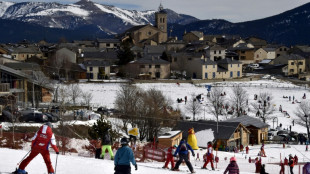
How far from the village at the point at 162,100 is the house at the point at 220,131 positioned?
0.08 m

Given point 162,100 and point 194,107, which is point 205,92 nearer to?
point 194,107

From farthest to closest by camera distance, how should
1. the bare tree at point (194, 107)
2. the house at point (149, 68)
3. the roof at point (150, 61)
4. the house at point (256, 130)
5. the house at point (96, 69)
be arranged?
the roof at point (150, 61) → the house at point (149, 68) → the house at point (96, 69) → the bare tree at point (194, 107) → the house at point (256, 130)

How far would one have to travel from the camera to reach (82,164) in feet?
41.0

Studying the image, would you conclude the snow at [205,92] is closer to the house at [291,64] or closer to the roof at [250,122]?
the roof at [250,122]

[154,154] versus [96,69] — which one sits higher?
[96,69]

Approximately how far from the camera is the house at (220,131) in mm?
34312

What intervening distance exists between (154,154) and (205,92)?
1698 inches

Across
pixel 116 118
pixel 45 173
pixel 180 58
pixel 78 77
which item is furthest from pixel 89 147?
pixel 180 58

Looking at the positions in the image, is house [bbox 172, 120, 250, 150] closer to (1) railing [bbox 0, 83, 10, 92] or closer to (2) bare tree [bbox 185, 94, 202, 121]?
(2) bare tree [bbox 185, 94, 202, 121]

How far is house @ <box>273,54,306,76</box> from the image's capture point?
89.6 meters

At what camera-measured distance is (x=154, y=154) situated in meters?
17.5

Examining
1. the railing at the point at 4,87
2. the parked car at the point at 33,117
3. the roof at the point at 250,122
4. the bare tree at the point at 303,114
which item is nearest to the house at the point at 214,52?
the bare tree at the point at 303,114

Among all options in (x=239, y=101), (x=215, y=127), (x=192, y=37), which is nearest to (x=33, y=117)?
(x=215, y=127)

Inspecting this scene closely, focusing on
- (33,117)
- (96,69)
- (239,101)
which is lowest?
(239,101)
